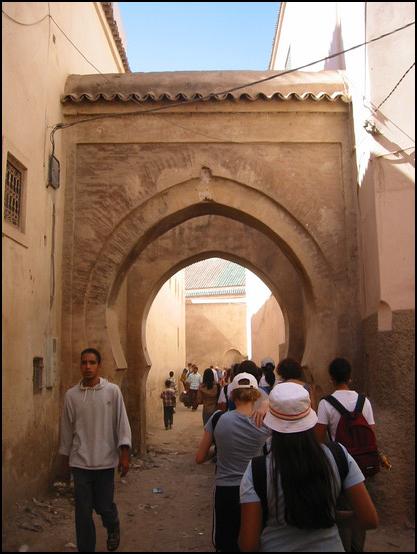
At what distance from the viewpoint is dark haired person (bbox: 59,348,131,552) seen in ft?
14.4

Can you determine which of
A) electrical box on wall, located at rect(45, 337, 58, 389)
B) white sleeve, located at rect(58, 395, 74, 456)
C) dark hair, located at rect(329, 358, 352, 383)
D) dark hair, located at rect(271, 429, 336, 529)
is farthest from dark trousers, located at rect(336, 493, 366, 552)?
electrical box on wall, located at rect(45, 337, 58, 389)

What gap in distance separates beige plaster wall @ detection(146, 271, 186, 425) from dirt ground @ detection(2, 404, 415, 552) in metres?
5.84

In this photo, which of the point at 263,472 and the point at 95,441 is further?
the point at 95,441

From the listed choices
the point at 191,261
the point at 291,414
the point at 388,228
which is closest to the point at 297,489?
the point at 291,414

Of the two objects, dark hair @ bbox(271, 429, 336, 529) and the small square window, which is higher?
the small square window

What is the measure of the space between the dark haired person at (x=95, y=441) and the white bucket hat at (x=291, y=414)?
2278 mm

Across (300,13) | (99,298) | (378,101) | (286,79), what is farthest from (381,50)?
(300,13)

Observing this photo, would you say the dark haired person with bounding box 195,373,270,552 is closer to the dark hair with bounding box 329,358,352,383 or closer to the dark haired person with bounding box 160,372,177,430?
the dark hair with bounding box 329,358,352,383

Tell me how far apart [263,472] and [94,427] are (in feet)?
8.00

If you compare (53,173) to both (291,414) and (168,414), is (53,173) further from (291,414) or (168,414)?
(168,414)

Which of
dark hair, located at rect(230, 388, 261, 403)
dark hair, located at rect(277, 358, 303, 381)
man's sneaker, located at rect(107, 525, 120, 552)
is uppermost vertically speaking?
dark hair, located at rect(277, 358, 303, 381)

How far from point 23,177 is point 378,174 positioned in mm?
3814

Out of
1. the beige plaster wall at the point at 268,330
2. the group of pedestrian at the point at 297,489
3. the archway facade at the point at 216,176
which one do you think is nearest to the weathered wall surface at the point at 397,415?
the archway facade at the point at 216,176

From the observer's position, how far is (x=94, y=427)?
176 inches
